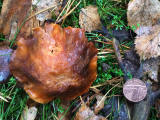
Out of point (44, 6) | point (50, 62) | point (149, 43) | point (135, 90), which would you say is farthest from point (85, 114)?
point (44, 6)

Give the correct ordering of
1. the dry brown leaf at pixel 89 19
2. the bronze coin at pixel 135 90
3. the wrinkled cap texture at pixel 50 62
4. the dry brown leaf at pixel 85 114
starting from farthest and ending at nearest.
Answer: the dry brown leaf at pixel 89 19 → the dry brown leaf at pixel 85 114 → the bronze coin at pixel 135 90 → the wrinkled cap texture at pixel 50 62

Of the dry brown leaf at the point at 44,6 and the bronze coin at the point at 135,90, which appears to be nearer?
the bronze coin at the point at 135,90

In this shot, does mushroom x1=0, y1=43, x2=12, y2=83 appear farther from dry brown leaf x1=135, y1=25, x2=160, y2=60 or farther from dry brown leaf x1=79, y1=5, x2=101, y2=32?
dry brown leaf x1=135, y1=25, x2=160, y2=60

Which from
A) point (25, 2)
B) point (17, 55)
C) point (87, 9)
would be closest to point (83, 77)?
point (17, 55)

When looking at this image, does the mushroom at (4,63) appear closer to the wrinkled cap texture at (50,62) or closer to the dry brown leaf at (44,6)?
the wrinkled cap texture at (50,62)

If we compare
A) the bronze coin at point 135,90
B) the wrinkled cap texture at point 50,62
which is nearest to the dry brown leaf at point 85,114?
the wrinkled cap texture at point 50,62

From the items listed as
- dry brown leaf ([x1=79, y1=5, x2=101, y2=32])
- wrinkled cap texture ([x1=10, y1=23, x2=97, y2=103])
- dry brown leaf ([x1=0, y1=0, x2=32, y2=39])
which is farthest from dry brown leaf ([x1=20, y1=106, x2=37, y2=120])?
dry brown leaf ([x1=79, y1=5, x2=101, y2=32])

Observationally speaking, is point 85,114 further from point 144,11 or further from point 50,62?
point 144,11
